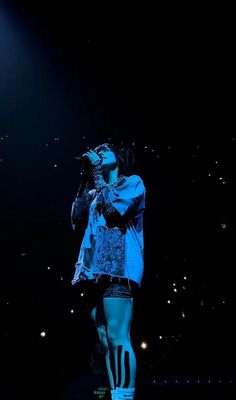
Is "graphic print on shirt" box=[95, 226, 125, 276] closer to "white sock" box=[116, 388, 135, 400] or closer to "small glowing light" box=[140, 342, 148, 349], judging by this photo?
"white sock" box=[116, 388, 135, 400]

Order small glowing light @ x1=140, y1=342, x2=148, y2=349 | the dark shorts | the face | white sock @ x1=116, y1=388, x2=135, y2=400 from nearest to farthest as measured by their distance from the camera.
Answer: white sock @ x1=116, y1=388, x2=135, y2=400 → the dark shorts → the face → small glowing light @ x1=140, y1=342, x2=148, y2=349

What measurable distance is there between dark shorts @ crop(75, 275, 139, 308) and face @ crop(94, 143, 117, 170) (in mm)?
537

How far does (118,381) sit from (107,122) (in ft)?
5.50

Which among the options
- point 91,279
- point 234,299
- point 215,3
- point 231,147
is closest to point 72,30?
point 215,3

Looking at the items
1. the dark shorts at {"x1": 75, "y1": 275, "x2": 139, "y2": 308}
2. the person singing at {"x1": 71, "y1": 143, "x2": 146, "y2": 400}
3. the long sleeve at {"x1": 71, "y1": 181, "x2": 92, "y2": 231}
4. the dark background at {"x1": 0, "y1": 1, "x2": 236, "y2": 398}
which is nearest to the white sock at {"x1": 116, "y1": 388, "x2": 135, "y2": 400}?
the person singing at {"x1": 71, "y1": 143, "x2": 146, "y2": 400}

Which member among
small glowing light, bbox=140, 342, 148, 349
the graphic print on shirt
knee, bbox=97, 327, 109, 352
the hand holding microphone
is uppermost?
the hand holding microphone

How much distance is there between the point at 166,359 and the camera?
2.24m

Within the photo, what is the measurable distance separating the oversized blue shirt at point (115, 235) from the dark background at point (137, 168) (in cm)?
76

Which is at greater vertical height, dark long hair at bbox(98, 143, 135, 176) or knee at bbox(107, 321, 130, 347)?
dark long hair at bbox(98, 143, 135, 176)

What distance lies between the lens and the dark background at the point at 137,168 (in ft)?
7.32

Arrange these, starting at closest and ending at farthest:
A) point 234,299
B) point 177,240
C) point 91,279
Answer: point 91,279 < point 234,299 < point 177,240

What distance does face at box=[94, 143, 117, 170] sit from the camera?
5.81ft

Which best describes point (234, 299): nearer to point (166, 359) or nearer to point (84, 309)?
point (166, 359)

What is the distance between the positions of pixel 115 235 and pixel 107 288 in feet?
0.72
